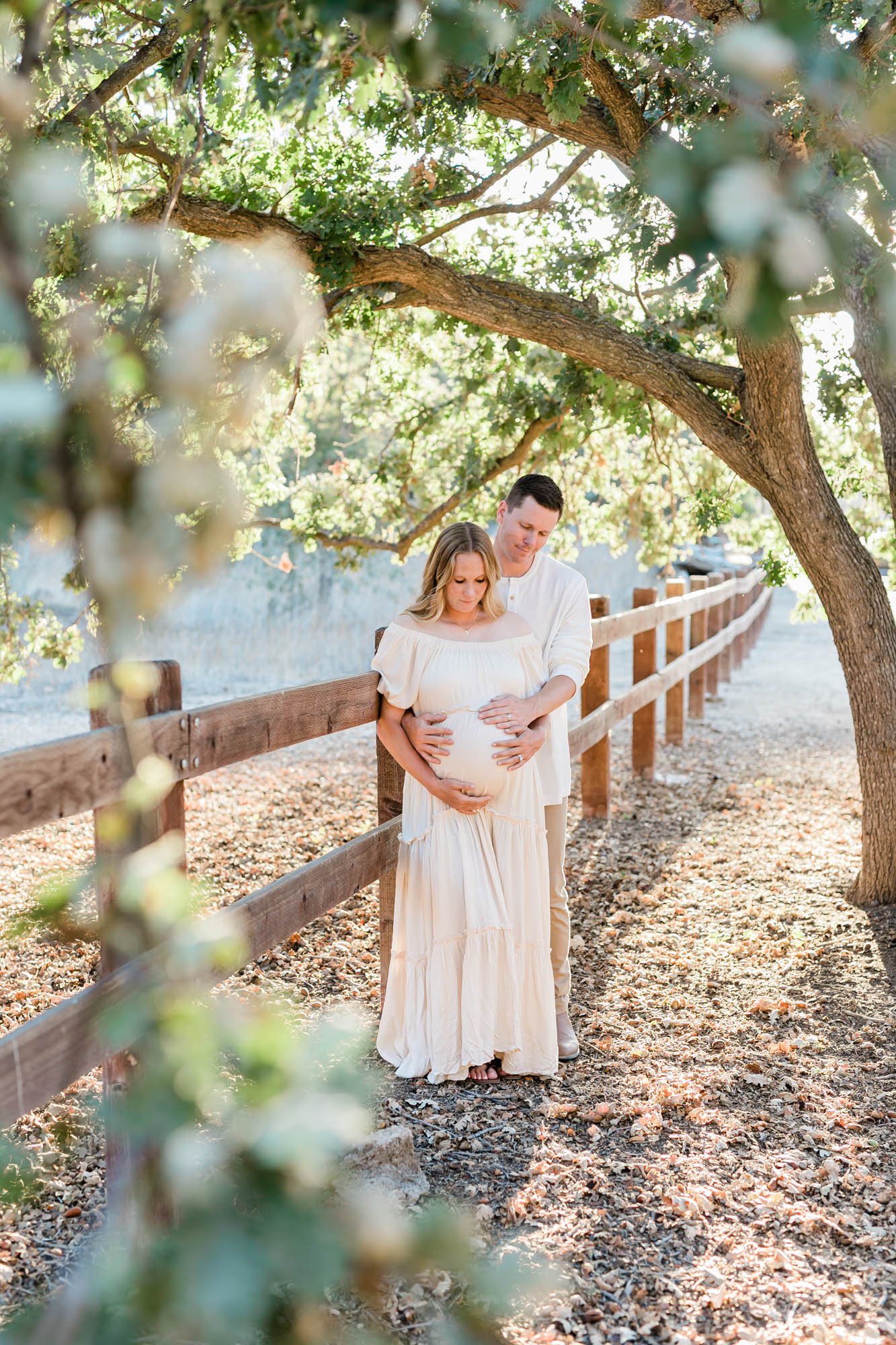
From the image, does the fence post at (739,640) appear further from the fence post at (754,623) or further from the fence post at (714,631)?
the fence post at (714,631)

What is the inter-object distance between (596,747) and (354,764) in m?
3.68

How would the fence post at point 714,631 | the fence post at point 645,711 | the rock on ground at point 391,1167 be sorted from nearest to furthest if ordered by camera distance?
the rock on ground at point 391,1167
the fence post at point 645,711
the fence post at point 714,631

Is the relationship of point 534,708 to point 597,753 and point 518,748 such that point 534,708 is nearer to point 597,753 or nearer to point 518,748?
point 518,748

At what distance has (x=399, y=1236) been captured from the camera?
2.27 ft

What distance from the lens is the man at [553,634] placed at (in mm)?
4098

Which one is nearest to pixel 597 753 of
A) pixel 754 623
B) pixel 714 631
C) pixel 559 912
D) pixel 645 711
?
pixel 645 711

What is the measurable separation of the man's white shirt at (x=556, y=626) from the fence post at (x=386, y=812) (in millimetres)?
518

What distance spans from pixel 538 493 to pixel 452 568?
537 mm

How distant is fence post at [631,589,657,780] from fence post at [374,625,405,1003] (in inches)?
199

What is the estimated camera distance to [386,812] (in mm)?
4320

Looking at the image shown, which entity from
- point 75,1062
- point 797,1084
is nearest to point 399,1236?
point 75,1062

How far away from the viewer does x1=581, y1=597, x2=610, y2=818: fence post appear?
774 cm

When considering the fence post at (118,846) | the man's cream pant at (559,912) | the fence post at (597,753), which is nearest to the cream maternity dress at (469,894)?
the man's cream pant at (559,912)

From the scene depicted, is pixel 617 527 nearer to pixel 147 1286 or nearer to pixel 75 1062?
pixel 75 1062
